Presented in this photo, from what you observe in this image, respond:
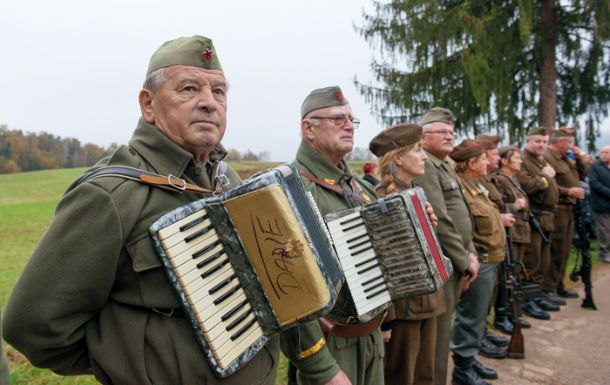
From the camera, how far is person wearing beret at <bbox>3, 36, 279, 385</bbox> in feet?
4.39

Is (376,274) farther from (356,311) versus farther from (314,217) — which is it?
(314,217)

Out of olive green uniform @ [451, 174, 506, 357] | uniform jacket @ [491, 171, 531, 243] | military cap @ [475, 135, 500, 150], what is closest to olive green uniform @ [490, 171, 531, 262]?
uniform jacket @ [491, 171, 531, 243]

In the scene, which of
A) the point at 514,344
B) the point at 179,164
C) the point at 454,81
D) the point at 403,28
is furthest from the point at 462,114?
the point at 179,164

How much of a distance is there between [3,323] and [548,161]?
282 inches

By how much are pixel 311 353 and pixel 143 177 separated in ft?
3.32

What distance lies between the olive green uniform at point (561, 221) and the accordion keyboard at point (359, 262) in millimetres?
5119

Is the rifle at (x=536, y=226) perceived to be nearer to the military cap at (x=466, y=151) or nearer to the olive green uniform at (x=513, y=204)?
the olive green uniform at (x=513, y=204)

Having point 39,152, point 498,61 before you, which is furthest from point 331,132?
point 39,152

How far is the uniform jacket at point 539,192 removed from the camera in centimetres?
581

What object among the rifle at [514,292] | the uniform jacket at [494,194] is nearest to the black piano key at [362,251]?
the rifle at [514,292]

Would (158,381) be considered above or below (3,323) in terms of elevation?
below

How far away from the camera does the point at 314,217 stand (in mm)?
1692

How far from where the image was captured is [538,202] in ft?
19.6

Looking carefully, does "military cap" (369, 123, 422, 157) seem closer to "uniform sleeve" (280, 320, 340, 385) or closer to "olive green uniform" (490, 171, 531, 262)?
"uniform sleeve" (280, 320, 340, 385)
